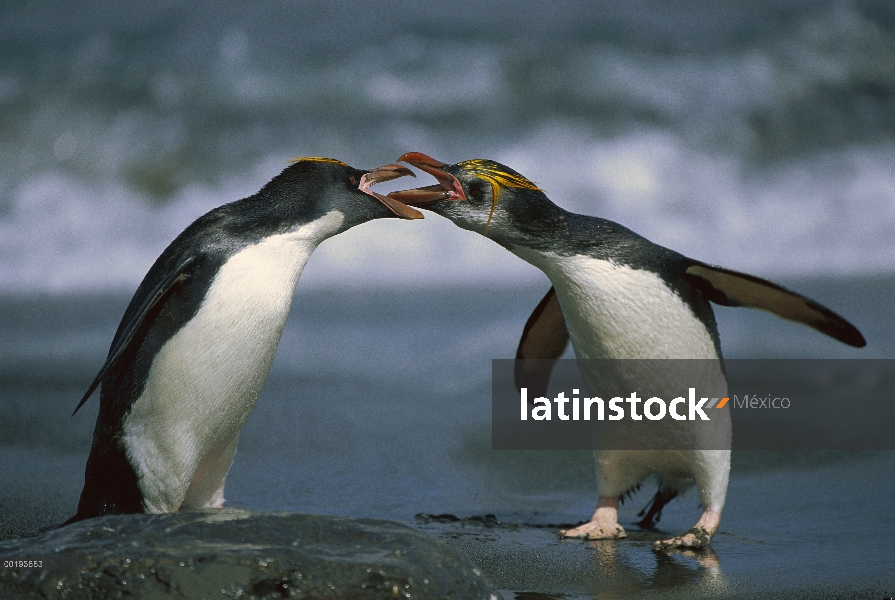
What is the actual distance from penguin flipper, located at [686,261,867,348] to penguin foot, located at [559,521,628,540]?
847 mm

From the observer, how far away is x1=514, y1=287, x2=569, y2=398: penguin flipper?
3.93m

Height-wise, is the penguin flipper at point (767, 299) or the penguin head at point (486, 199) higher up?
the penguin head at point (486, 199)

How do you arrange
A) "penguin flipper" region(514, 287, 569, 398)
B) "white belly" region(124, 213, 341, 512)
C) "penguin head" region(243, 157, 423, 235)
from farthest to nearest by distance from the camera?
"penguin flipper" region(514, 287, 569, 398), "penguin head" region(243, 157, 423, 235), "white belly" region(124, 213, 341, 512)

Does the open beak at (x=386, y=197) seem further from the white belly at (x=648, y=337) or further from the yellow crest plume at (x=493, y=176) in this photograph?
the white belly at (x=648, y=337)

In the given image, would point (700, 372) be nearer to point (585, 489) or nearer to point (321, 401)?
point (585, 489)

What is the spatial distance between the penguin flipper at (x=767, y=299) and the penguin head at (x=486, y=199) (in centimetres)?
58

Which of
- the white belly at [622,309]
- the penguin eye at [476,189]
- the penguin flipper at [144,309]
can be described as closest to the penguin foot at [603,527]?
the white belly at [622,309]

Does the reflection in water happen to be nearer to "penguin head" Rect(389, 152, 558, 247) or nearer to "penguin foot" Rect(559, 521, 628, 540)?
"penguin foot" Rect(559, 521, 628, 540)

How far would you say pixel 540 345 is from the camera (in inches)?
158

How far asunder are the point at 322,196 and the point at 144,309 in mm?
654

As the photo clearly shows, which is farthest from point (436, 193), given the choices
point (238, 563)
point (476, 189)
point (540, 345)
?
point (238, 563)

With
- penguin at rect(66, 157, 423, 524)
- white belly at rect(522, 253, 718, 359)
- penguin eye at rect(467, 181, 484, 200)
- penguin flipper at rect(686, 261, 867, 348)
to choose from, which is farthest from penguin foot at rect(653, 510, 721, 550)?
penguin at rect(66, 157, 423, 524)

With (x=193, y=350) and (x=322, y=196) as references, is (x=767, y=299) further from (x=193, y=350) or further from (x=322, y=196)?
(x=193, y=350)

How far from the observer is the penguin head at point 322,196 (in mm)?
3174
